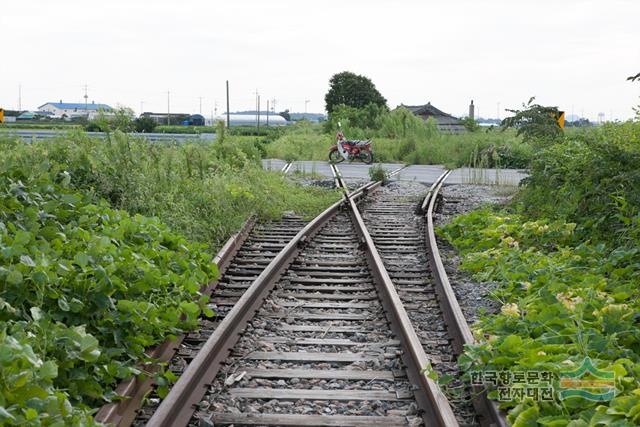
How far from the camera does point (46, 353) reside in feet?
13.4

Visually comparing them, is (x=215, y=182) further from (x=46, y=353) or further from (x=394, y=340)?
(x=46, y=353)

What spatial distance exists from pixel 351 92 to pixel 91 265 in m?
75.5

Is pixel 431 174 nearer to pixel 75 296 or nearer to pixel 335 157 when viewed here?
pixel 335 157

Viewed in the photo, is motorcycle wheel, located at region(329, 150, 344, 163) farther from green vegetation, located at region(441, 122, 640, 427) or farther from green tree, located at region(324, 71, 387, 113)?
green tree, located at region(324, 71, 387, 113)

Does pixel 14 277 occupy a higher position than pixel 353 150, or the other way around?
pixel 353 150

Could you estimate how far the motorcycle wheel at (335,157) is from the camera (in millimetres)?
28748

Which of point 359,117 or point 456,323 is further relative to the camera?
point 359,117

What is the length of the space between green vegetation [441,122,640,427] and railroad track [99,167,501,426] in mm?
425

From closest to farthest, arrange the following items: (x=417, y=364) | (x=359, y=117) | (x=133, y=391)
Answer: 1. (x=133, y=391)
2. (x=417, y=364)
3. (x=359, y=117)

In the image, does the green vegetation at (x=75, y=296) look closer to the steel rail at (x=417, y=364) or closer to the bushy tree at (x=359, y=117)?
the steel rail at (x=417, y=364)

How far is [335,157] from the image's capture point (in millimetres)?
29781

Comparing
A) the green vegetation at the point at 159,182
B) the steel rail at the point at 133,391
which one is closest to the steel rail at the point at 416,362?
the steel rail at the point at 133,391

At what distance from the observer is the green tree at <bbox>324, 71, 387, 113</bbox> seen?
7931 cm

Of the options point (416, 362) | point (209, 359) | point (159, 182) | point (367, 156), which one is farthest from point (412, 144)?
point (209, 359)
